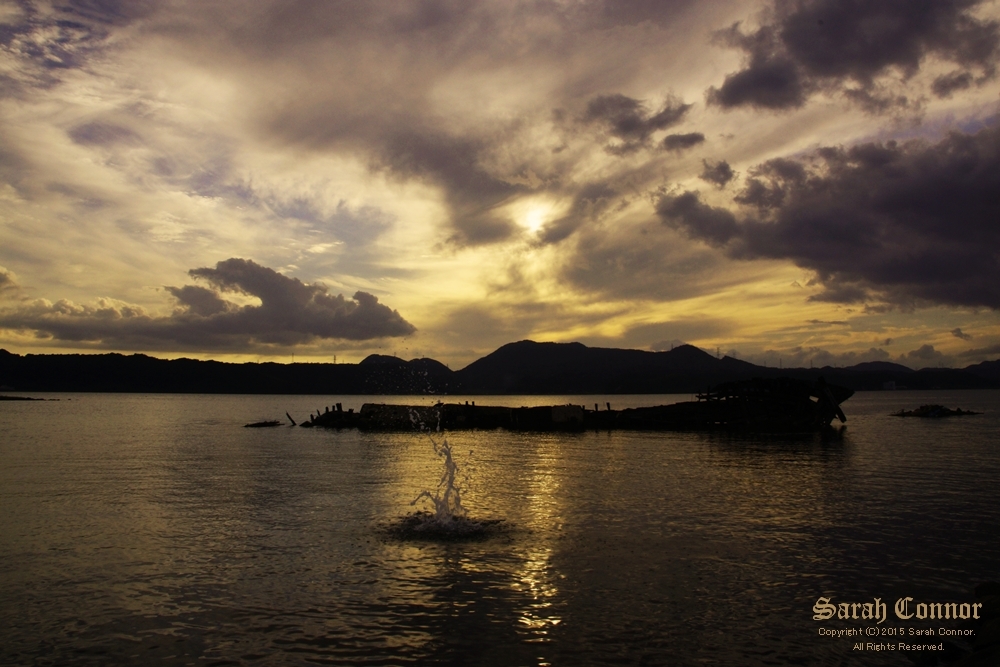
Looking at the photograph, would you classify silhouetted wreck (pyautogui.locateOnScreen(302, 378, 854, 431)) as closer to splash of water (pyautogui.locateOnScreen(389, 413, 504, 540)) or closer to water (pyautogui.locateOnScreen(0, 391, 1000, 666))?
water (pyautogui.locateOnScreen(0, 391, 1000, 666))

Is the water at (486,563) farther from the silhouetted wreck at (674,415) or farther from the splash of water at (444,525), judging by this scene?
the silhouetted wreck at (674,415)

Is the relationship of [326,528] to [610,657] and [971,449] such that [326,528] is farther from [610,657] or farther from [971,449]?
[971,449]

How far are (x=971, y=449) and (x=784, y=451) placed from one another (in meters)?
13.3

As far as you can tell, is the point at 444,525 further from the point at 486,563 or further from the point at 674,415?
the point at 674,415

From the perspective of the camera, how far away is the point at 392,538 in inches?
739

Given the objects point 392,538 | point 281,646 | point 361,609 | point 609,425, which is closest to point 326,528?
point 392,538

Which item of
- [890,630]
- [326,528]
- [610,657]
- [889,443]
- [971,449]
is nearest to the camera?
[610,657]

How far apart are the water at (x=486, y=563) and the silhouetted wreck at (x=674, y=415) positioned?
30077 millimetres

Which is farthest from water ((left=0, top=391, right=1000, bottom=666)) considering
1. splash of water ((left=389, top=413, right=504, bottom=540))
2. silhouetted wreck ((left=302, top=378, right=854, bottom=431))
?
silhouetted wreck ((left=302, top=378, right=854, bottom=431))

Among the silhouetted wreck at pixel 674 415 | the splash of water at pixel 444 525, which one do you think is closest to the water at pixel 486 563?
the splash of water at pixel 444 525

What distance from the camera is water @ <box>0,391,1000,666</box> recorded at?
11.2 meters

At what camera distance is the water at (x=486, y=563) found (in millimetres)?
11195

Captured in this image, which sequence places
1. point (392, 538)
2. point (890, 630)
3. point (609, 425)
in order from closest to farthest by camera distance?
point (890, 630), point (392, 538), point (609, 425)

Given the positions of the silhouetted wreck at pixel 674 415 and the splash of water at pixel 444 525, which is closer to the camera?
the splash of water at pixel 444 525
